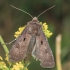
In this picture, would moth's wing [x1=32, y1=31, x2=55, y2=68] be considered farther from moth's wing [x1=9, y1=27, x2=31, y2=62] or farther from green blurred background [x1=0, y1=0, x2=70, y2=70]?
green blurred background [x1=0, y1=0, x2=70, y2=70]

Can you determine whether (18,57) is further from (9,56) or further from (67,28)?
(67,28)

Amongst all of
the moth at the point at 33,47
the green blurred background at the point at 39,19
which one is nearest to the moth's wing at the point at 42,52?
the moth at the point at 33,47

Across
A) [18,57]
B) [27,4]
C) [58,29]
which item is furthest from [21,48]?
[58,29]

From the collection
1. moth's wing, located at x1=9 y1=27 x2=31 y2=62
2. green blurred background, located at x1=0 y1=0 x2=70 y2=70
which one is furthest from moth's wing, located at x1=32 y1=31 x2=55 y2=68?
green blurred background, located at x1=0 y1=0 x2=70 y2=70

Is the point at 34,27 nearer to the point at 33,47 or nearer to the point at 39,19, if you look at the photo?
the point at 33,47

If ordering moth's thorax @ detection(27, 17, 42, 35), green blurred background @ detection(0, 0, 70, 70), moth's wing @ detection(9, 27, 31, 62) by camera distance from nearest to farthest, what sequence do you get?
Answer: moth's wing @ detection(9, 27, 31, 62), moth's thorax @ detection(27, 17, 42, 35), green blurred background @ detection(0, 0, 70, 70)

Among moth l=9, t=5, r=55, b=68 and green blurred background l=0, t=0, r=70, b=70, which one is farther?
green blurred background l=0, t=0, r=70, b=70

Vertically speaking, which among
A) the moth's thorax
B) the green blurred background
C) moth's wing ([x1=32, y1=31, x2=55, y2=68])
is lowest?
moth's wing ([x1=32, y1=31, x2=55, y2=68])

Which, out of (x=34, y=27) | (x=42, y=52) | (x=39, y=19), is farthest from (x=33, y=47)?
(x=39, y=19)
